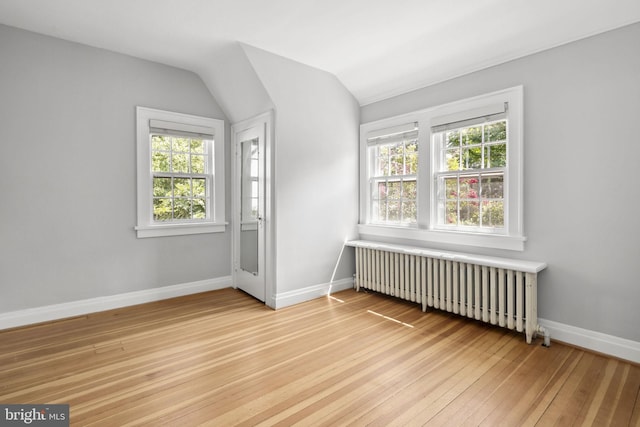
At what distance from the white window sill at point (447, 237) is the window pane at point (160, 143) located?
9.20 feet

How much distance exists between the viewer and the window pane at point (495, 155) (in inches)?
128

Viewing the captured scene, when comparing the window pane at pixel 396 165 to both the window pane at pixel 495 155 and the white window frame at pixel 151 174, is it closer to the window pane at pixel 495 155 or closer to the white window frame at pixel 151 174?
the window pane at pixel 495 155

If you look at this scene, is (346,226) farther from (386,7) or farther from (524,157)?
(386,7)

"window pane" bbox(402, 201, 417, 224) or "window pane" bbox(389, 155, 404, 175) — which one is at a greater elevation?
"window pane" bbox(389, 155, 404, 175)

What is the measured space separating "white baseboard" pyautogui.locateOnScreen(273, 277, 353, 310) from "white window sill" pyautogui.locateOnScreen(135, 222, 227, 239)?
1.42 m

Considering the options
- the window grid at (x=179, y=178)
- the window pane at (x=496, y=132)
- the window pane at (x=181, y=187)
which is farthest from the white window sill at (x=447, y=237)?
the window pane at (x=181, y=187)

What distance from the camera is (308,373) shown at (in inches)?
93.5

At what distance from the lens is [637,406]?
1.99m

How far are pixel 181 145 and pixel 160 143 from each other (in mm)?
253

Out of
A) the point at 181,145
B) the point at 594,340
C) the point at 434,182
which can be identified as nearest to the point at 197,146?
the point at 181,145

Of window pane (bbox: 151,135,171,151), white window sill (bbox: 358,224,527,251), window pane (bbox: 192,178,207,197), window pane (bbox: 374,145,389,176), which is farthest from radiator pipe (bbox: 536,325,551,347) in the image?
window pane (bbox: 151,135,171,151)

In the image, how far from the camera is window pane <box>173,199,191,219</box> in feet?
13.8

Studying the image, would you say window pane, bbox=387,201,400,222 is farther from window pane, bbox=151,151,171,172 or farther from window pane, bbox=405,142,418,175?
window pane, bbox=151,151,171,172

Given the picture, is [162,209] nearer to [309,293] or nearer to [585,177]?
[309,293]
